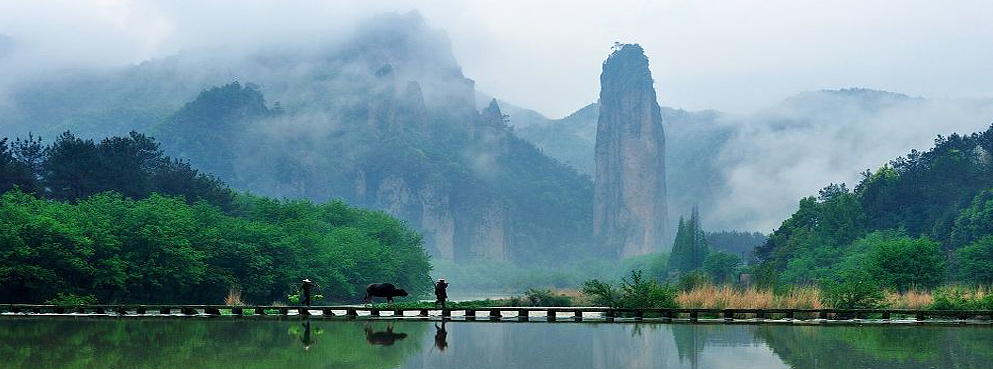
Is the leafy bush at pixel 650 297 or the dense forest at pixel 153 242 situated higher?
the dense forest at pixel 153 242

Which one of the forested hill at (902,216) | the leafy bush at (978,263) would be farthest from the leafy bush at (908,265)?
the forested hill at (902,216)

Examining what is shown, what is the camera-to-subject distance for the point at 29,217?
162 ft

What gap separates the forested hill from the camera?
8294cm

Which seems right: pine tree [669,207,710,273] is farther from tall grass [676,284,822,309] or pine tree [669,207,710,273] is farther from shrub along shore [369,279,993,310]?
tall grass [676,284,822,309]

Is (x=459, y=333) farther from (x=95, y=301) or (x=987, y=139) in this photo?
(x=987, y=139)

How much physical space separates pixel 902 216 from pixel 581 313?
66962 mm

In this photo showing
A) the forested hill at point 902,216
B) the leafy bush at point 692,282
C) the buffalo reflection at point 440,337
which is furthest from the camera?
the forested hill at point 902,216

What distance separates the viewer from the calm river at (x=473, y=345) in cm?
2475

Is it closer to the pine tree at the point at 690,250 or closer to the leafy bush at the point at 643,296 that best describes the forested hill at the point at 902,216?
the pine tree at the point at 690,250

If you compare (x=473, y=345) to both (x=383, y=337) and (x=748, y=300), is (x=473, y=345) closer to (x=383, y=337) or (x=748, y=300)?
(x=383, y=337)

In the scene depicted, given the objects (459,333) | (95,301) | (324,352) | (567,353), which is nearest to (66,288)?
(95,301)

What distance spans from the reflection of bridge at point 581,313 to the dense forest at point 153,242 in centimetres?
403

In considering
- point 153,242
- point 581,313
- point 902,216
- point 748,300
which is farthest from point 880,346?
point 902,216

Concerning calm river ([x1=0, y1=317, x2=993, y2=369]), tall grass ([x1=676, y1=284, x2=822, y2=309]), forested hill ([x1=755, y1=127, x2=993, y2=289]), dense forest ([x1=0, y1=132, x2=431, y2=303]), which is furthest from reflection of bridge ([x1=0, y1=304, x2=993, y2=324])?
forested hill ([x1=755, y1=127, x2=993, y2=289])
